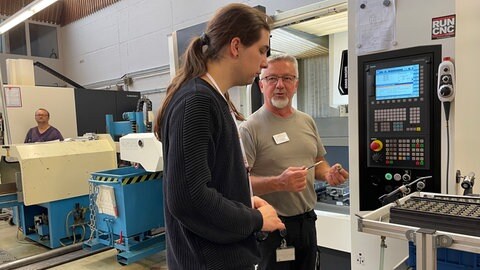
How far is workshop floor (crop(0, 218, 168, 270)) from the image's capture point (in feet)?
10.6

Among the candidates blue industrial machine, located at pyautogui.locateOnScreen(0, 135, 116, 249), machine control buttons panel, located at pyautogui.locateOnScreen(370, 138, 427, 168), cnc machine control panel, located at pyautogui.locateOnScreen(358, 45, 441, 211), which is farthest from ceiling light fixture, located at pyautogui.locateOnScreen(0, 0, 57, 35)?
machine control buttons panel, located at pyautogui.locateOnScreen(370, 138, 427, 168)

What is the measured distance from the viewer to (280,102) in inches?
66.9

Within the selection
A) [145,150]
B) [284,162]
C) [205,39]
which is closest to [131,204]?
[145,150]

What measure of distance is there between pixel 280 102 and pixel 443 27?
0.75m

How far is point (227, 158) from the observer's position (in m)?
0.95

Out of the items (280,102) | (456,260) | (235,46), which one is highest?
(235,46)

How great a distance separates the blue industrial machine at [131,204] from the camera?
297 cm

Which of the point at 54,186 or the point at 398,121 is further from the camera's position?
the point at 54,186

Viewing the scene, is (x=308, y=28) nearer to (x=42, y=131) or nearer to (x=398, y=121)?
(x=398, y=121)

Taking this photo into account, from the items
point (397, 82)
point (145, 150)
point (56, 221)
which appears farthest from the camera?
point (56, 221)

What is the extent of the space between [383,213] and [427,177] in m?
0.47

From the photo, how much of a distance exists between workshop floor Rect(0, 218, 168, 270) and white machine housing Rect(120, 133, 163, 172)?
997 millimetres

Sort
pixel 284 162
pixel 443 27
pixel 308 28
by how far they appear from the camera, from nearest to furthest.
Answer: pixel 443 27 < pixel 284 162 < pixel 308 28

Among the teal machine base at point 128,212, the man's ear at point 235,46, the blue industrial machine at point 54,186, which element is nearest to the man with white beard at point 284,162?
the man's ear at point 235,46
